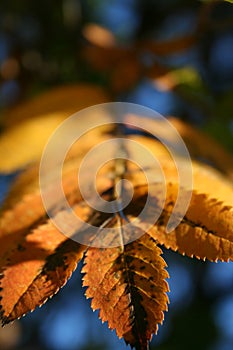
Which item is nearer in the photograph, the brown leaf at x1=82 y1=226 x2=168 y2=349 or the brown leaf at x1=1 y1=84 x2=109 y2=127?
the brown leaf at x1=82 y1=226 x2=168 y2=349

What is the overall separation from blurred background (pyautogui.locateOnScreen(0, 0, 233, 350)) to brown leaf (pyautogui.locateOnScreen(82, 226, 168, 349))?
1.65 ft

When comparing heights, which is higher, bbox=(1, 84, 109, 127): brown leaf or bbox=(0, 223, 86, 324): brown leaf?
bbox=(1, 84, 109, 127): brown leaf

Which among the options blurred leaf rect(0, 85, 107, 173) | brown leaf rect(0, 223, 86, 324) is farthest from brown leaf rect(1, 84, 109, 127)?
brown leaf rect(0, 223, 86, 324)

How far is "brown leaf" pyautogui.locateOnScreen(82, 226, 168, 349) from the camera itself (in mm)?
506

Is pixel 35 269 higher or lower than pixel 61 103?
lower

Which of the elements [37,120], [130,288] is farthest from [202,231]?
[37,120]

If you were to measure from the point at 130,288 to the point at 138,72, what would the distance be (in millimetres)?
791

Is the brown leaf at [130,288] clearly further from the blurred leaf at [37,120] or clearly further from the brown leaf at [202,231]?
the blurred leaf at [37,120]

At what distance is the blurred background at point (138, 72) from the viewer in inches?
47.9

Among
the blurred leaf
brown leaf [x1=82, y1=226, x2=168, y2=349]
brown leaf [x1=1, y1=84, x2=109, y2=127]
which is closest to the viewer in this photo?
brown leaf [x1=82, y1=226, x2=168, y2=349]

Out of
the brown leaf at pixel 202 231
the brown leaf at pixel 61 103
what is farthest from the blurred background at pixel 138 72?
the brown leaf at pixel 202 231

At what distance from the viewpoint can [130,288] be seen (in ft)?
1.72

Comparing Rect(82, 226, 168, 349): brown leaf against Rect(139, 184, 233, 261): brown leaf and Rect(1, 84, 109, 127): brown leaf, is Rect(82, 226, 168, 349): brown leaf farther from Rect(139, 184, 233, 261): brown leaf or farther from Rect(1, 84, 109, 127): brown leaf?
Rect(1, 84, 109, 127): brown leaf

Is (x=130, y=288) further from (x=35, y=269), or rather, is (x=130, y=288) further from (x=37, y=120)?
(x=37, y=120)
